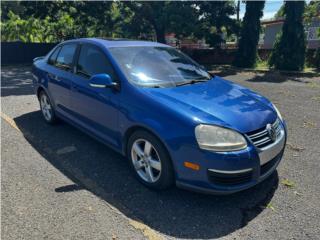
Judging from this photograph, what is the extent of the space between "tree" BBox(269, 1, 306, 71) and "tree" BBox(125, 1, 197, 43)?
5.56 m

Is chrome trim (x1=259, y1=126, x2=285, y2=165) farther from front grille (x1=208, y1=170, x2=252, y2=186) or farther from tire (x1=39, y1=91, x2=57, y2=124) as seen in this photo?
tire (x1=39, y1=91, x2=57, y2=124)

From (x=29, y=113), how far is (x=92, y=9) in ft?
53.1

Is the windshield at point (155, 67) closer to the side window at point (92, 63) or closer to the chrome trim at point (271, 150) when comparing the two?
the side window at point (92, 63)

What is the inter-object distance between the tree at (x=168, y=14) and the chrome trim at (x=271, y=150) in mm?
16231

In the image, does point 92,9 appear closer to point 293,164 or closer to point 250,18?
point 250,18

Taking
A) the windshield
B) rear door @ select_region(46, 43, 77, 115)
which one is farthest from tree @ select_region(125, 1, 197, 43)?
the windshield

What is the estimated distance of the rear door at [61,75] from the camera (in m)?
4.78

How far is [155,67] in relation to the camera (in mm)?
4031

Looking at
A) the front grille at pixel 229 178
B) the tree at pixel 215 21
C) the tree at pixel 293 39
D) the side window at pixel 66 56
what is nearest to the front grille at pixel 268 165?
the front grille at pixel 229 178

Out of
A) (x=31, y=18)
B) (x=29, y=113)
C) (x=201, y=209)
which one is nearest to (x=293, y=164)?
(x=201, y=209)

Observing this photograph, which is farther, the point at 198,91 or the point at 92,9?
the point at 92,9

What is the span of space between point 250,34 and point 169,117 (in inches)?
698

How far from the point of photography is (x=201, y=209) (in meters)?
3.15

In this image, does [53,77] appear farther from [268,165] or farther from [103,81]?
[268,165]
